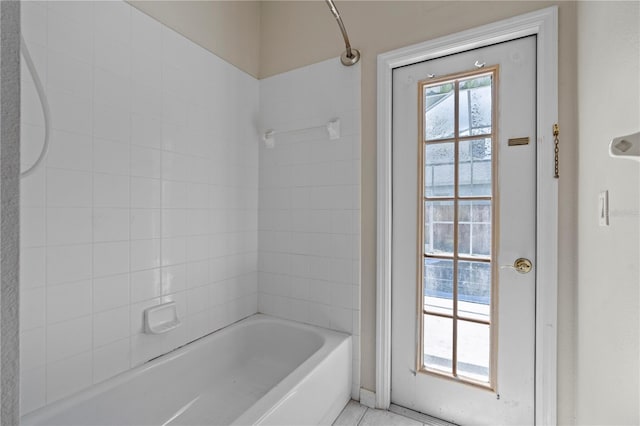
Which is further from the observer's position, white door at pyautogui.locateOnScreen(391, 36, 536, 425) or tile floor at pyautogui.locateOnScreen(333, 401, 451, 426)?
tile floor at pyautogui.locateOnScreen(333, 401, 451, 426)

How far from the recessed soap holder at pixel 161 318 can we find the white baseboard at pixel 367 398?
107 cm

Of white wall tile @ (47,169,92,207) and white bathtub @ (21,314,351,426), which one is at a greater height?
white wall tile @ (47,169,92,207)

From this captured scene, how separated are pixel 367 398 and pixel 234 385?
0.74 m

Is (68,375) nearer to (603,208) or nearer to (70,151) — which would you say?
(70,151)

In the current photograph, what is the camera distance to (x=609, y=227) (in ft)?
3.26

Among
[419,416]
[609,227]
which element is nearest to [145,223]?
[419,416]

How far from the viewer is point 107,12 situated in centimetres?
137

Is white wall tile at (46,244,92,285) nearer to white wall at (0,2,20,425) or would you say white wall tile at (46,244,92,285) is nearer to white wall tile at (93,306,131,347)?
white wall tile at (93,306,131,347)

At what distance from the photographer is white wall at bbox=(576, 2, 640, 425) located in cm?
79

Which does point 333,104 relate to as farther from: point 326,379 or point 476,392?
point 476,392

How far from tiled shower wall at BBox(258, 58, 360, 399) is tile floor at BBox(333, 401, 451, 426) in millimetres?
114

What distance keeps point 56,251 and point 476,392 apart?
1938 millimetres

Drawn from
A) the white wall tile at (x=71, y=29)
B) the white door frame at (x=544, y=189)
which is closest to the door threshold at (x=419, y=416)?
the white door frame at (x=544, y=189)

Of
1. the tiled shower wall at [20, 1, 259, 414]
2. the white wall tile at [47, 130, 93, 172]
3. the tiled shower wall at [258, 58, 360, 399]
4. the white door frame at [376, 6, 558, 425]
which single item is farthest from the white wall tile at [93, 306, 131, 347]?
the white door frame at [376, 6, 558, 425]
